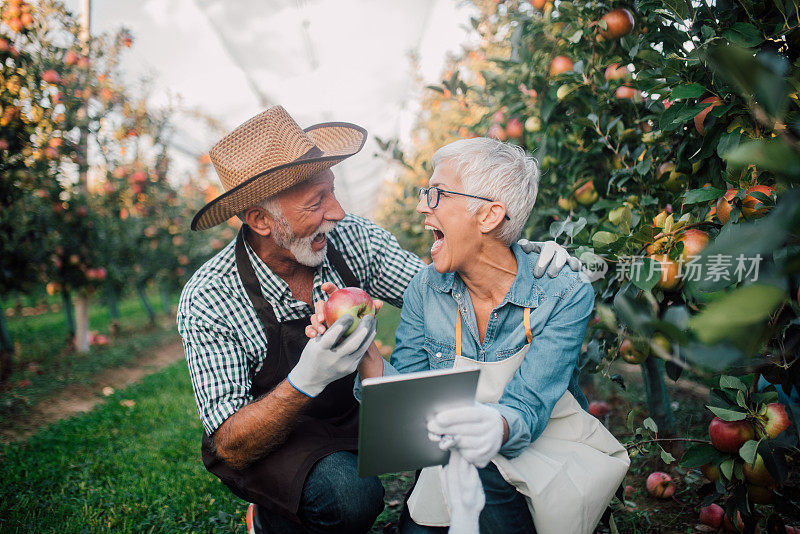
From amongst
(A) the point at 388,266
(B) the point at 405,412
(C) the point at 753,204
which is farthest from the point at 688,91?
(A) the point at 388,266

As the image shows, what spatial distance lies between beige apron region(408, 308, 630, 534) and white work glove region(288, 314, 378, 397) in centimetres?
32

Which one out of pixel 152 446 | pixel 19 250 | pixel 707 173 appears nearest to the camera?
pixel 707 173

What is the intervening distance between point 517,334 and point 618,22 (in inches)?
45.4

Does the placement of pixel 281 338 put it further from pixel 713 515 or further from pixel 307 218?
pixel 713 515

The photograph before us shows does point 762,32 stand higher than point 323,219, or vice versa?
point 762,32

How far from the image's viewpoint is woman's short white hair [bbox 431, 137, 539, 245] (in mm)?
1586

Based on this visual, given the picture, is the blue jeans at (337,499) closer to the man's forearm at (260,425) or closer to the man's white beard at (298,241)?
the man's forearm at (260,425)

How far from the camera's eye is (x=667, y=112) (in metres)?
1.35

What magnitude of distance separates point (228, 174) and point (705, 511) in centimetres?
211

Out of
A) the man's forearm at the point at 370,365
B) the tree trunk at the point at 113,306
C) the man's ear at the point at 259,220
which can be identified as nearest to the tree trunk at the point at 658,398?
the man's forearm at the point at 370,365

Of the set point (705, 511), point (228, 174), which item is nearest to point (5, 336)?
point (228, 174)

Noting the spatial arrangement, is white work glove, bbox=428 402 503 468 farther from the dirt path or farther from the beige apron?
the dirt path

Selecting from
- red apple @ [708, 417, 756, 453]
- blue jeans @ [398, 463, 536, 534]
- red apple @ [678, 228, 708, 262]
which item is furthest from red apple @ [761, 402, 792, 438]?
blue jeans @ [398, 463, 536, 534]

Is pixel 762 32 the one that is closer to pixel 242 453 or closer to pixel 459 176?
pixel 459 176
